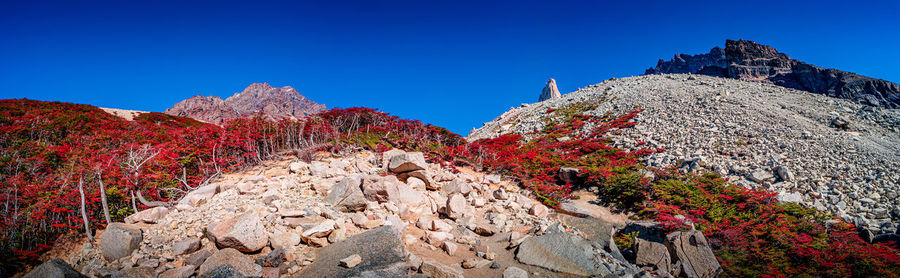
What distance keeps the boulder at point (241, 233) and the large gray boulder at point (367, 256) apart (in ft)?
3.60

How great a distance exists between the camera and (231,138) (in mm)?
10906

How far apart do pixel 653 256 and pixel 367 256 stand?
6.17 meters

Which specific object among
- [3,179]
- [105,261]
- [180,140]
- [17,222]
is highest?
[180,140]

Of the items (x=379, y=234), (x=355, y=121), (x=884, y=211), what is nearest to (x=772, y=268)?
(x=884, y=211)

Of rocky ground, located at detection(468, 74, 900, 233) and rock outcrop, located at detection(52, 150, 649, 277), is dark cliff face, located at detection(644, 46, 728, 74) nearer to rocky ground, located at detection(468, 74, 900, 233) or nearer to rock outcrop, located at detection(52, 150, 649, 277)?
rocky ground, located at detection(468, 74, 900, 233)

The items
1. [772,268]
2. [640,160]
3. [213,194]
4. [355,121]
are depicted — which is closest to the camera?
[772,268]

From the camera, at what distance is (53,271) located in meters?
4.18

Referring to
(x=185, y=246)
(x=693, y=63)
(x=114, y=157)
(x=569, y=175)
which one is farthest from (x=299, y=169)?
(x=693, y=63)

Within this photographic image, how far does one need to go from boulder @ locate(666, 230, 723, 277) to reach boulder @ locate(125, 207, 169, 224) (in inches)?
436

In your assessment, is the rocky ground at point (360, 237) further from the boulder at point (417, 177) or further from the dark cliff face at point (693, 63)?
the dark cliff face at point (693, 63)

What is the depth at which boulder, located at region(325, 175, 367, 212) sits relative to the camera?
7.42 meters

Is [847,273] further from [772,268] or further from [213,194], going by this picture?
[213,194]

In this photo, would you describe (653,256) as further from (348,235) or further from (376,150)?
(376,150)

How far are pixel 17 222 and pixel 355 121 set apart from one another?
11.8 metres
